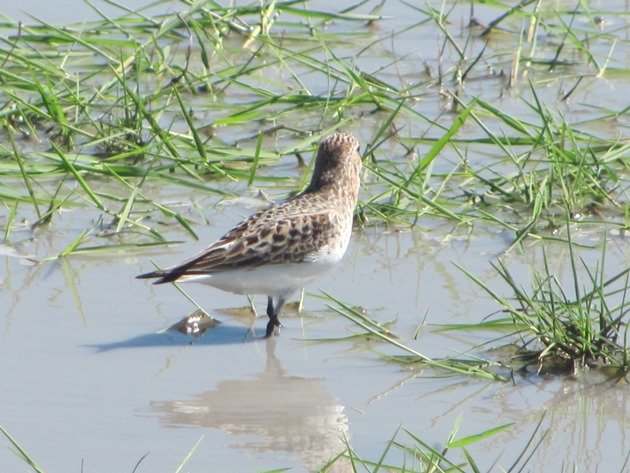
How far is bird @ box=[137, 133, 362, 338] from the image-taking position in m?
6.40

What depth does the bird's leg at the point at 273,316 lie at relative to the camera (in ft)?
21.1

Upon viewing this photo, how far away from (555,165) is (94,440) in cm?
327

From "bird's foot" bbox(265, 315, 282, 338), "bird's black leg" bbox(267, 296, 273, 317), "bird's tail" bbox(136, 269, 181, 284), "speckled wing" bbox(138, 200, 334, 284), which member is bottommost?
"bird's foot" bbox(265, 315, 282, 338)

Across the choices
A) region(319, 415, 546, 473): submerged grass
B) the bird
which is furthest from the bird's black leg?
region(319, 415, 546, 473): submerged grass

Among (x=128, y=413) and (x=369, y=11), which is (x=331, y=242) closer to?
(x=128, y=413)

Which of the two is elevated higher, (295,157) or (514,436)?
(295,157)

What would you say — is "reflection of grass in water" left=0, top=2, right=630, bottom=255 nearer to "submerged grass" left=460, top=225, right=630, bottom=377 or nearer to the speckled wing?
the speckled wing

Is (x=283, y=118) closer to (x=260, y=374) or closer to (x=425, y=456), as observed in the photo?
(x=260, y=374)

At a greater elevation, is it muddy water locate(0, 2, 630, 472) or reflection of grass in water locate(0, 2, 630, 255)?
reflection of grass in water locate(0, 2, 630, 255)

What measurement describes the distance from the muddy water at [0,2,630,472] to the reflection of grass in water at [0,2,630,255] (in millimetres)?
217

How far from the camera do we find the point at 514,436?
5320mm

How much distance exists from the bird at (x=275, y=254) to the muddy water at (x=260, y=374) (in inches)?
7.1

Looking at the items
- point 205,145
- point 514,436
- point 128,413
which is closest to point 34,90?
point 205,145

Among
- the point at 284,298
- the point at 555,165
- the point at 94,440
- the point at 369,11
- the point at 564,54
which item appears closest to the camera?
the point at 94,440
